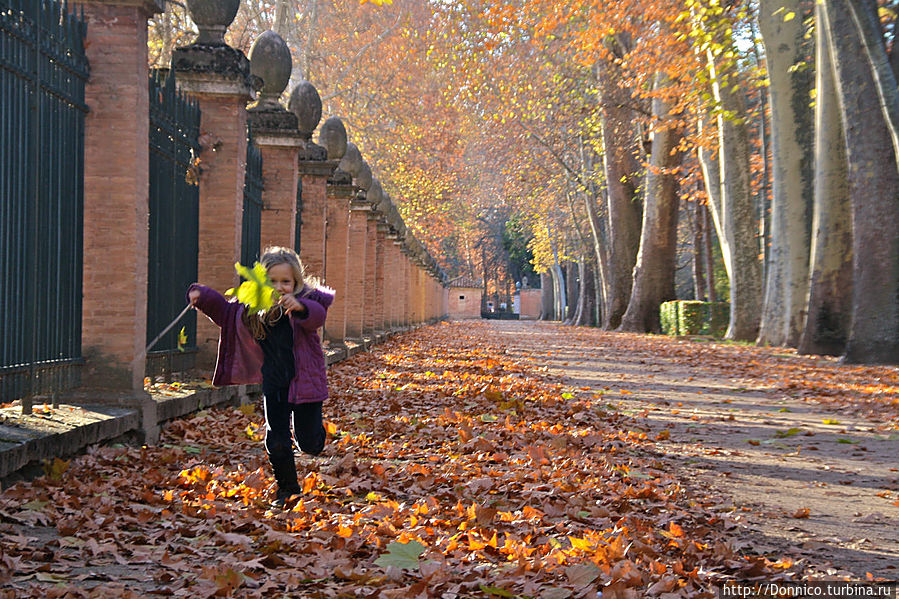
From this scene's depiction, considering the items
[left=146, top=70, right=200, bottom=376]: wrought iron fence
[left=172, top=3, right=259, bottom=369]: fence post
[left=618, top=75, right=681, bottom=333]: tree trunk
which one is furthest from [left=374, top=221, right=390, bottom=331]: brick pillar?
[left=146, top=70, right=200, bottom=376]: wrought iron fence

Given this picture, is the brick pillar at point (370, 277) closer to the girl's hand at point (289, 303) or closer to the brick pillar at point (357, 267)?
the brick pillar at point (357, 267)

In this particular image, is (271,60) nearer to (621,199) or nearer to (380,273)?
(380,273)

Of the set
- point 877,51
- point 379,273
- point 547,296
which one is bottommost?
point 547,296

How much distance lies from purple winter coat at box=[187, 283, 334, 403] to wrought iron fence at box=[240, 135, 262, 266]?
5.42 m

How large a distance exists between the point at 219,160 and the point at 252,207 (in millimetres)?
2098

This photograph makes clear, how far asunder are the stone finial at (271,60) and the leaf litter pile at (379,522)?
5434 millimetres

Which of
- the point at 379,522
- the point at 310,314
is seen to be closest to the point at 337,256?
the point at 310,314

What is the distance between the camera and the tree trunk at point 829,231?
56.2 ft

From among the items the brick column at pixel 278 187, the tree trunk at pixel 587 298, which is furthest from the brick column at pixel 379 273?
the tree trunk at pixel 587 298

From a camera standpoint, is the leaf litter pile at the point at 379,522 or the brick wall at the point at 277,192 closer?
the leaf litter pile at the point at 379,522

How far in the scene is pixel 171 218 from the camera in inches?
353

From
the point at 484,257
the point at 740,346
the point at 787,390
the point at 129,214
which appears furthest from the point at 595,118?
the point at 484,257

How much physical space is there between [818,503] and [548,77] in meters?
35.2

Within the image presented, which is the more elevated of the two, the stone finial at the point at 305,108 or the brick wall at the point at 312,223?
the stone finial at the point at 305,108
